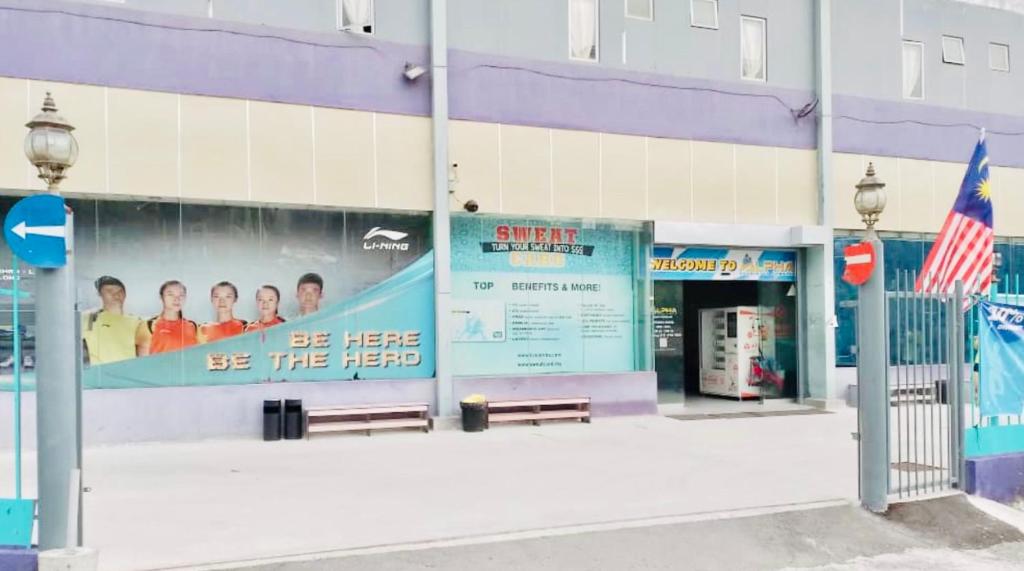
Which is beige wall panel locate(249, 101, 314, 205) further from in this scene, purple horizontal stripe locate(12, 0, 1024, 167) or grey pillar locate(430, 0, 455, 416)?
grey pillar locate(430, 0, 455, 416)

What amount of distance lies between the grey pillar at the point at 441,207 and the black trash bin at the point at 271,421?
101 inches

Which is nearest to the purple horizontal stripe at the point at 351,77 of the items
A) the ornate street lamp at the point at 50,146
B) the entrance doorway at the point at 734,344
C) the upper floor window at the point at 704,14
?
the upper floor window at the point at 704,14

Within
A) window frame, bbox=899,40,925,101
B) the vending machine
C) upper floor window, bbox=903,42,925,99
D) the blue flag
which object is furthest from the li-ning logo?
upper floor window, bbox=903,42,925,99

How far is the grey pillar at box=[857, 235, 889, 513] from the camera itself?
8.20m

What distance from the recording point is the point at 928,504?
832 cm

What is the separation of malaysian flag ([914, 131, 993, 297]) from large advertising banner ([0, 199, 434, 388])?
24.8 feet

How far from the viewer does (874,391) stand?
8.27 m

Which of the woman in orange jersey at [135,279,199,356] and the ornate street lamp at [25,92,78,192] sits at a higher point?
the ornate street lamp at [25,92,78,192]

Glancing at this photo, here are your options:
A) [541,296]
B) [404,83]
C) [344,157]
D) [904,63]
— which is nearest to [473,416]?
[541,296]

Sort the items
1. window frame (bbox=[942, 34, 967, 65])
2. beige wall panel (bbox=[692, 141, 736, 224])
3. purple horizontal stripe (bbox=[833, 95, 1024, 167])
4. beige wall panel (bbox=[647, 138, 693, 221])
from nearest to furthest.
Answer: beige wall panel (bbox=[647, 138, 693, 221]) < beige wall panel (bbox=[692, 141, 736, 224]) < purple horizontal stripe (bbox=[833, 95, 1024, 167]) < window frame (bbox=[942, 34, 967, 65])

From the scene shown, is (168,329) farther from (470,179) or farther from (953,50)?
(953,50)

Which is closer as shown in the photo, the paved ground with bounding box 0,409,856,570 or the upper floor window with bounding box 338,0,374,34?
the paved ground with bounding box 0,409,856,570

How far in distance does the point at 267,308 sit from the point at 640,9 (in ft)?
27.7

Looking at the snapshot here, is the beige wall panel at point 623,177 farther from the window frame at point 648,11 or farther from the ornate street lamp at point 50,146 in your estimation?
the ornate street lamp at point 50,146
